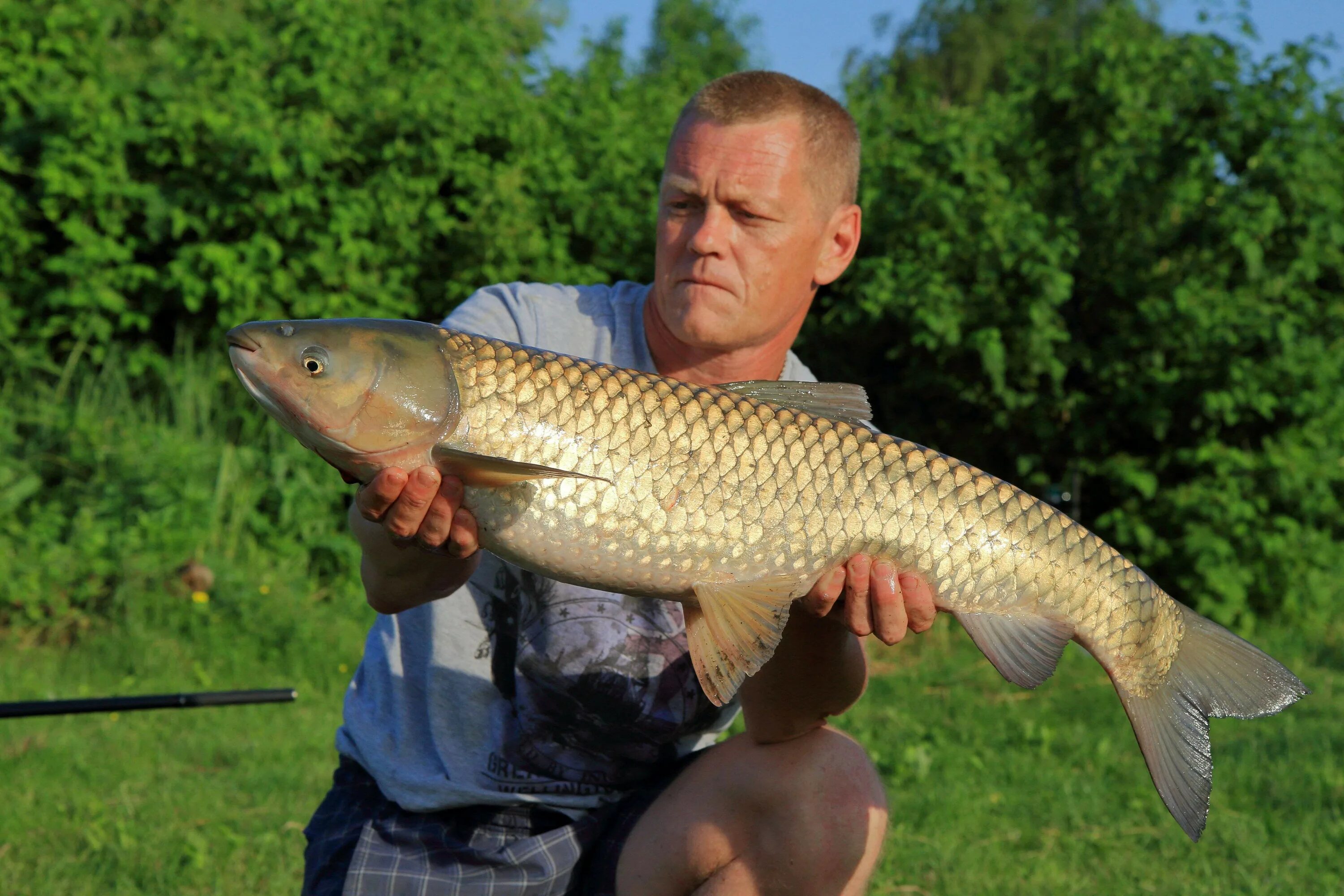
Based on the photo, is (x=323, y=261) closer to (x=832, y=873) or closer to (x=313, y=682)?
(x=313, y=682)

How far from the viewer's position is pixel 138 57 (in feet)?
27.4

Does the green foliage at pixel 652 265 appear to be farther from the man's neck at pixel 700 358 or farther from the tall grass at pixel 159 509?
the man's neck at pixel 700 358

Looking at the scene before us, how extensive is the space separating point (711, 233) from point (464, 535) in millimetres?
1076

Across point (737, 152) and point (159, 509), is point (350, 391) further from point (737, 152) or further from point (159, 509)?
point (159, 509)

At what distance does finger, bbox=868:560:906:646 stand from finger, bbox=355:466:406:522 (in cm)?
76

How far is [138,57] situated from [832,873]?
775cm

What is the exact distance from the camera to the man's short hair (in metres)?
2.91

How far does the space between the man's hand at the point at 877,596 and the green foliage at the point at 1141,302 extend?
13.5 feet

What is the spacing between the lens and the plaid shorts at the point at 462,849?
2.55 metres

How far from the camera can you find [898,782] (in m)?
4.10

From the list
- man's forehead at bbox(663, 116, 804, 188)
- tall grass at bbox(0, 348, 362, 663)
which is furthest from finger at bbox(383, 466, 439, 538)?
tall grass at bbox(0, 348, 362, 663)

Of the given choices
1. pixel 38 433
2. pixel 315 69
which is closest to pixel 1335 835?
pixel 38 433

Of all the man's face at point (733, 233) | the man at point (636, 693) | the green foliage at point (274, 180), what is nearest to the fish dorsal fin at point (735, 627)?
the man at point (636, 693)

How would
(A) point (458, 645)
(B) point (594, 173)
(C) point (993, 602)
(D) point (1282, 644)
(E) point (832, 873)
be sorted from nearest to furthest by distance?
1. (C) point (993, 602)
2. (E) point (832, 873)
3. (A) point (458, 645)
4. (D) point (1282, 644)
5. (B) point (594, 173)
